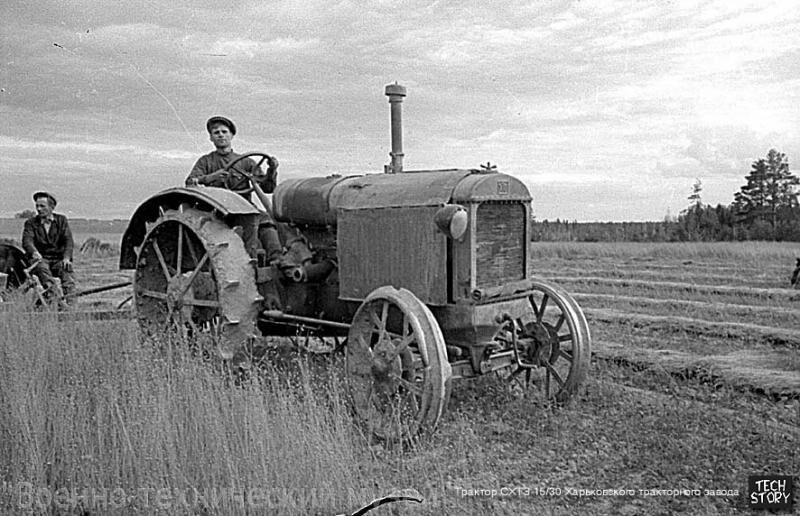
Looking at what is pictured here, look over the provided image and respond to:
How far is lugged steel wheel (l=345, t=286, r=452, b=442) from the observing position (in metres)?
4.20

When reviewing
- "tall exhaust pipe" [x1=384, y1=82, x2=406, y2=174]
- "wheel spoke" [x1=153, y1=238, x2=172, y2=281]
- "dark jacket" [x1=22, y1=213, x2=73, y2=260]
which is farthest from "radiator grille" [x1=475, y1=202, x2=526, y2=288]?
"dark jacket" [x1=22, y1=213, x2=73, y2=260]

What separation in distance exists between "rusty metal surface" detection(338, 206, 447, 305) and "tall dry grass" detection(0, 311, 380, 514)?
83 cm

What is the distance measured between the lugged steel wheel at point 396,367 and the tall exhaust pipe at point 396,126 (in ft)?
3.76

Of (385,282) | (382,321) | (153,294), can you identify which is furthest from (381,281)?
(153,294)

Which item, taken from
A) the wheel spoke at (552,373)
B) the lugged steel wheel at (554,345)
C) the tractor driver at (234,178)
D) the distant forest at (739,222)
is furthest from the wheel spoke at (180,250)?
the distant forest at (739,222)

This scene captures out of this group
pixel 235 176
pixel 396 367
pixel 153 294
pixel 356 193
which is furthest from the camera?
pixel 235 176

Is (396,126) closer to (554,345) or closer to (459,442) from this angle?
(554,345)

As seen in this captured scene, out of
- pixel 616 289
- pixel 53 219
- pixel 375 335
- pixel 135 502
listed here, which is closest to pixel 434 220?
pixel 375 335

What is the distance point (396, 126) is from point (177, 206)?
2025 mm

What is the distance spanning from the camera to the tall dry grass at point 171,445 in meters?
3.52

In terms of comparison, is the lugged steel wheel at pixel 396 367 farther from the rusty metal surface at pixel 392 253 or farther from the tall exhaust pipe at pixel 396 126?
the tall exhaust pipe at pixel 396 126

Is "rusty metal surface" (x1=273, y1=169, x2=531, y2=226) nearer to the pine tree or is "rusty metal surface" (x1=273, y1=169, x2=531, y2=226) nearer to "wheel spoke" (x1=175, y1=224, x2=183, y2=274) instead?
"wheel spoke" (x1=175, y1=224, x2=183, y2=274)

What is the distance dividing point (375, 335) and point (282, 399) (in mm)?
976

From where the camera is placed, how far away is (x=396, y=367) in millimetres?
4480
